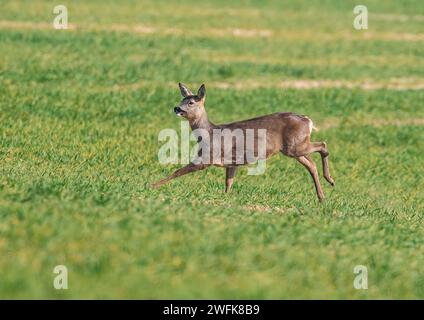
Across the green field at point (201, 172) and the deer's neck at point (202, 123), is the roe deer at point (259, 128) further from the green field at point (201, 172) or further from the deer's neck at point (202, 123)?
the green field at point (201, 172)

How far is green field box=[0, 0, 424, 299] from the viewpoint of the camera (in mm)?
10648

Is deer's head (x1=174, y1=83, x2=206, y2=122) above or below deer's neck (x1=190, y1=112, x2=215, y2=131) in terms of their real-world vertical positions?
above

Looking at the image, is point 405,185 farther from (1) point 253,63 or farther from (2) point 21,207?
(1) point 253,63

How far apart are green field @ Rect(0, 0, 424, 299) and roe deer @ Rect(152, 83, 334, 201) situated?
1.58 feet

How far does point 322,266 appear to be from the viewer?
11.4 m

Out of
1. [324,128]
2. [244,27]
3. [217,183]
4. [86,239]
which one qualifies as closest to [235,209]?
[86,239]

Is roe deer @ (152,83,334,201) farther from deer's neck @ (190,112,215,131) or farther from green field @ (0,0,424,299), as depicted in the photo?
green field @ (0,0,424,299)

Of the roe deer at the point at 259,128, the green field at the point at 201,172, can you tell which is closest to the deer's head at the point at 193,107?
the roe deer at the point at 259,128

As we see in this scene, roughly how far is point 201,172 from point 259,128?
13.7ft

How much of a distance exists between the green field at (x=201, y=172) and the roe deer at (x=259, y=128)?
18.9 inches

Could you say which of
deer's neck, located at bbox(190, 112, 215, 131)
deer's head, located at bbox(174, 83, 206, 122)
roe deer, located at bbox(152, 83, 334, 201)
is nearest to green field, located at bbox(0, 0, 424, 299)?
roe deer, located at bbox(152, 83, 334, 201)

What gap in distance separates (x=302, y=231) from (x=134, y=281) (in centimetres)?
340

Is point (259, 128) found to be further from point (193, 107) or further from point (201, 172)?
point (201, 172)

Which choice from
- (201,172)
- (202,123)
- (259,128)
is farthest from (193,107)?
(201,172)
